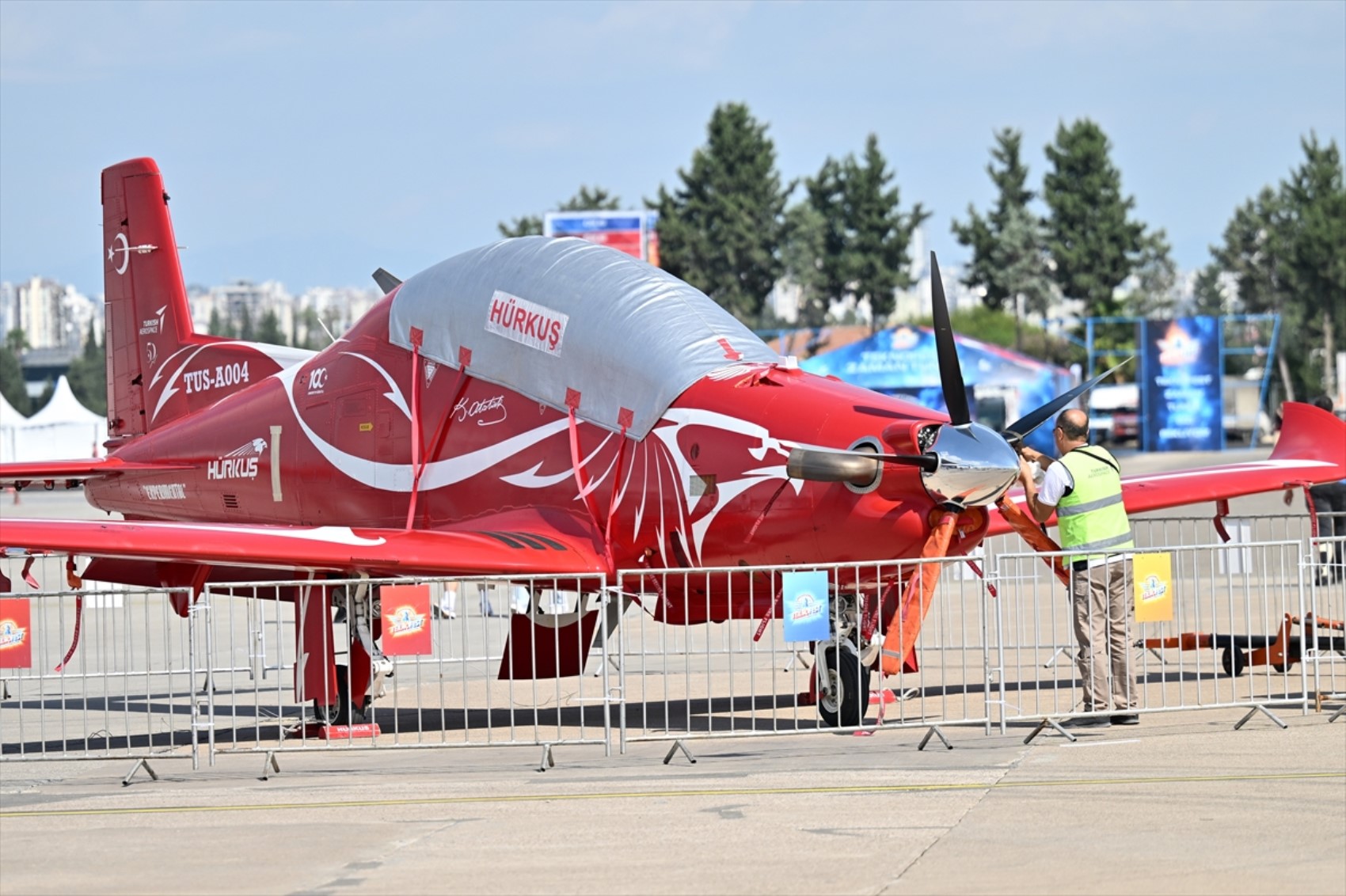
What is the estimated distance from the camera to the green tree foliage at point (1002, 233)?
10281cm

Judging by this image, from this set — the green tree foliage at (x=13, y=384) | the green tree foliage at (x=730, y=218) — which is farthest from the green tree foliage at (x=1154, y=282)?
the green tree foliage at (x=13, y=384)

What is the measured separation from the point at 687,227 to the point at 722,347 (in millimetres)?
86555

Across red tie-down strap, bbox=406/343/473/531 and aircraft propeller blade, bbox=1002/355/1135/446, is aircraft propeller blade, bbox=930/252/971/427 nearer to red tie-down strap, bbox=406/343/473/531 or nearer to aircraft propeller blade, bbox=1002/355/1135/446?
aircraft propeller blade, bbox=1002/355/1135/446

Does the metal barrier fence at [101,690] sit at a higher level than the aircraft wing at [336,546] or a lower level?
lower

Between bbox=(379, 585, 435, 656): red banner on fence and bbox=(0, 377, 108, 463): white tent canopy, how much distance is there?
5406 cm

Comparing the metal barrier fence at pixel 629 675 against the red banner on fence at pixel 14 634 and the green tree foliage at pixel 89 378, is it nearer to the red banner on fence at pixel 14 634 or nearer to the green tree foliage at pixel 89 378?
the red banner on fence at pixel 14 634

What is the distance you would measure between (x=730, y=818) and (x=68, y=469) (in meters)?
9.03

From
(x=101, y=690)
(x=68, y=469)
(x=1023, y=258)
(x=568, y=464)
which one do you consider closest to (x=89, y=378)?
(x=1023, y=258)

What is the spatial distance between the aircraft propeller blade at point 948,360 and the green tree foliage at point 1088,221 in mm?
91369

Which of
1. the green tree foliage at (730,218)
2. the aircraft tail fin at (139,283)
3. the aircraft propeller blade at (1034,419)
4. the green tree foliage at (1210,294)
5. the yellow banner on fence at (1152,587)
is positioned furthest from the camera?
the green tree foliage at (1210,294)

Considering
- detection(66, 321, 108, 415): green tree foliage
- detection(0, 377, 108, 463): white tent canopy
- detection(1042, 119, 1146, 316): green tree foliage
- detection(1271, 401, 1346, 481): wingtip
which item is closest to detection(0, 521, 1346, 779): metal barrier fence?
detection(1271, 401, 1346, 481): wingtip

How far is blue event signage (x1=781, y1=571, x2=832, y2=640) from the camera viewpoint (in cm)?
1013

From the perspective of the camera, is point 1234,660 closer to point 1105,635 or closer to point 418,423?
point 1105,635

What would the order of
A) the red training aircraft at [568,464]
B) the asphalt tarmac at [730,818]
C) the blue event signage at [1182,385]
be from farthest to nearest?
1. the blue event signage at [1182,385]
2. the red training aircraft at [568,464]
3. the asphalt tarmac at [730,818]
